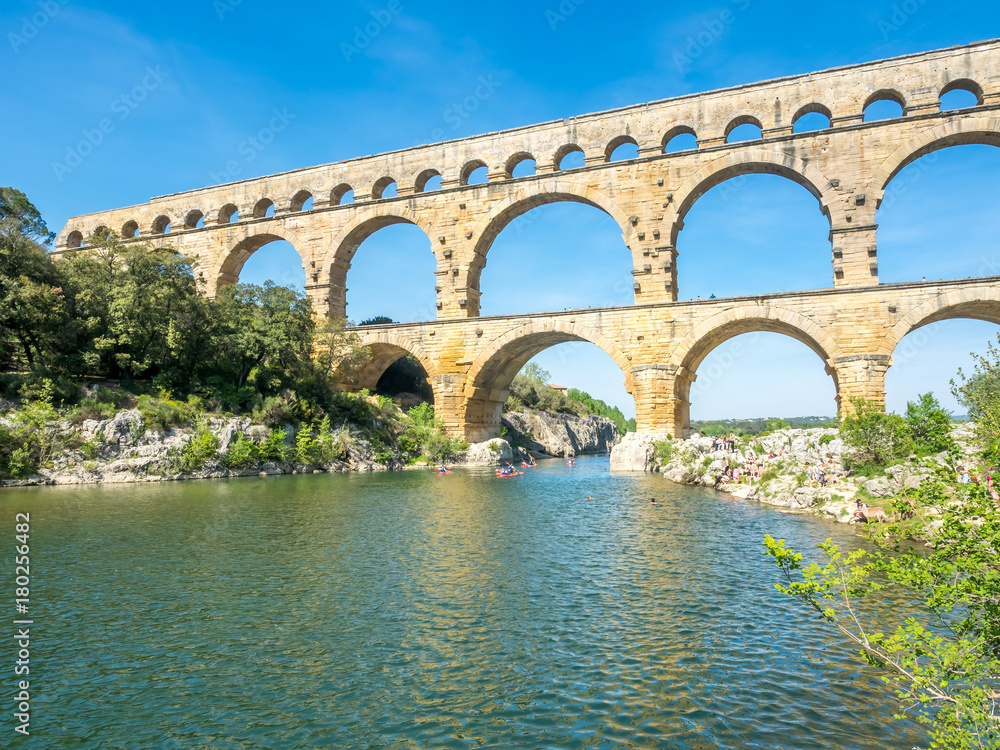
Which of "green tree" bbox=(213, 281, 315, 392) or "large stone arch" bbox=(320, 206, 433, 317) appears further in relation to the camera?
"large stone arch" bbox=(320, 206, 433, 317)

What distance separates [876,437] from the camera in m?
14.7

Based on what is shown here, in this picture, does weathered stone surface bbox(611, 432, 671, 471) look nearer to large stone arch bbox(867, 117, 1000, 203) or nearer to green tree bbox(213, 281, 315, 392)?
large stone arch bbox(867, 117, 1000, 203)

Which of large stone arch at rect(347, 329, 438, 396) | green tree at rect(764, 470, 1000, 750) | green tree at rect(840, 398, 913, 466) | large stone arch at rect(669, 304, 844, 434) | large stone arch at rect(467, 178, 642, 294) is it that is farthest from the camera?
large stone arch at rect(347, 329, 438, 396)

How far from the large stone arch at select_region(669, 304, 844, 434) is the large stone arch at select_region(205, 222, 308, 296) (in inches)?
762

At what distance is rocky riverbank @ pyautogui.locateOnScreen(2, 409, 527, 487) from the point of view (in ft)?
62.7

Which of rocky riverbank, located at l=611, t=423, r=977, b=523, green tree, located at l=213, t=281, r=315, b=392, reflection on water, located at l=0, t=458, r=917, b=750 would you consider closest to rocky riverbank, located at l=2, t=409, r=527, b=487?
green tree, located at l=213, t=281, r=315, b=392

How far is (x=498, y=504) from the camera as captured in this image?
46.5 ft

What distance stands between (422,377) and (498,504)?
2352cm

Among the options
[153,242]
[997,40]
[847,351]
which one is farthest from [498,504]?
[153,242]

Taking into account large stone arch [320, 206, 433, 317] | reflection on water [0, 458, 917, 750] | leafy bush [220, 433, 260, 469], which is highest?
large stone arch [320, 206, 433, 317]

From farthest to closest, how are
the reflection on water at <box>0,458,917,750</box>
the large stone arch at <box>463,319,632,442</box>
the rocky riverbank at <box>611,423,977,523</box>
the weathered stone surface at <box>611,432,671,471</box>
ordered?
the large stone arch at <box>463,319,632,442</box> < the weathered stone surface at <box>611,432,671,471</box> < the rocky riverbank at <box>611,423,977,523</box> < the reflection on water at <box>0,458,917,750</box>

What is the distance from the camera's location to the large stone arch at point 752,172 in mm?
22234

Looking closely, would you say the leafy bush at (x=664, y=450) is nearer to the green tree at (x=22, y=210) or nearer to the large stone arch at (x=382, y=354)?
the large stone arch at (x=382, y=354)

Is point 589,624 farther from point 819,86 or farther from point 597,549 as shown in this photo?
point 819,86
